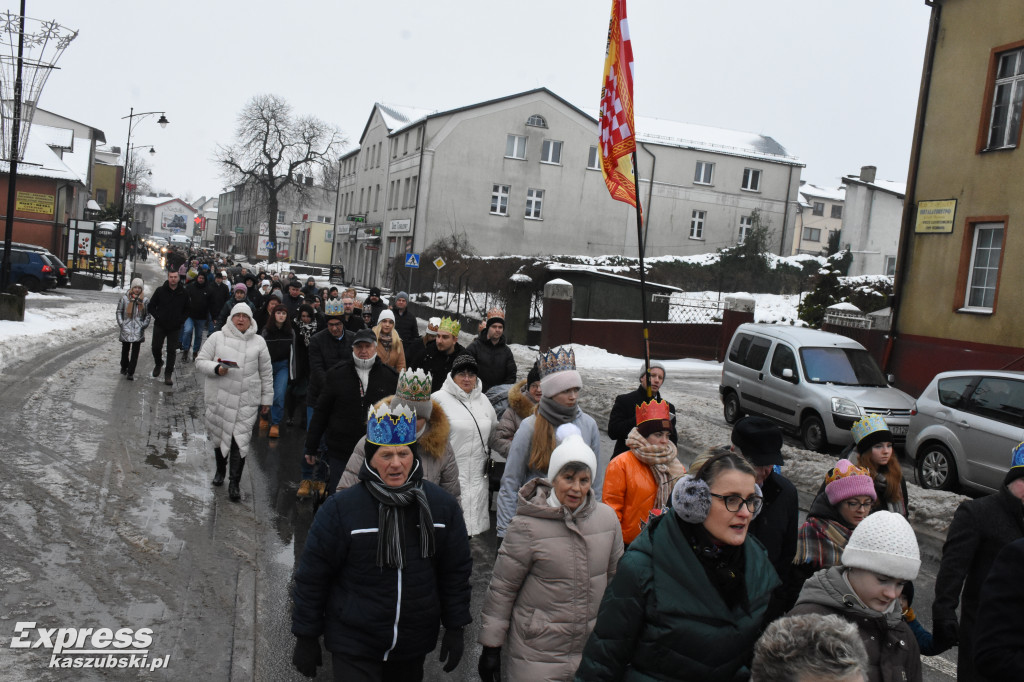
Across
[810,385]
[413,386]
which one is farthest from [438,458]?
[810,385]

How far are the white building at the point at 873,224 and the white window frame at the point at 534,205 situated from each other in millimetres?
16457

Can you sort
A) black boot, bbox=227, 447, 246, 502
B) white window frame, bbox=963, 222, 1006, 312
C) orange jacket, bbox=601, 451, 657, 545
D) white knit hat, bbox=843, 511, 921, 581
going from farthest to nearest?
white window frame, bbox=963, 222, 1006, 312 → black boot, bbox=227, 447, 246, 502 → orange jacket, bbox=601, 451, 657, 545 → white knit hat, bbox=843, 511, 921, 581

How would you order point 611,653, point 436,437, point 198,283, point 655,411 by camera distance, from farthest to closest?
point 198,283 → point 436,437 → point 655,411 → point 611,653

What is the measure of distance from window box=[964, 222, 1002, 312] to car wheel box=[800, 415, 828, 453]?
534cm

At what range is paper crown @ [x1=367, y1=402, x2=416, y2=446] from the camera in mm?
3791

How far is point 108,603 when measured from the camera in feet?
18.3

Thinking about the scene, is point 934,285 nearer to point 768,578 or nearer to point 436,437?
point 436,437

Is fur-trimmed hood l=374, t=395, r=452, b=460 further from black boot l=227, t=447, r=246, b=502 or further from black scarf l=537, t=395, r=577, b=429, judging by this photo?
black boot l=227, t=447, r=246, b=502

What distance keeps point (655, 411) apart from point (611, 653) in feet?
7.24

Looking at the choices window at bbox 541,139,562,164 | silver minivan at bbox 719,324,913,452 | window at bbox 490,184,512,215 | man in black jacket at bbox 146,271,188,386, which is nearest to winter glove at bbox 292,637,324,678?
silver minivan at bbox 719,324,913,452

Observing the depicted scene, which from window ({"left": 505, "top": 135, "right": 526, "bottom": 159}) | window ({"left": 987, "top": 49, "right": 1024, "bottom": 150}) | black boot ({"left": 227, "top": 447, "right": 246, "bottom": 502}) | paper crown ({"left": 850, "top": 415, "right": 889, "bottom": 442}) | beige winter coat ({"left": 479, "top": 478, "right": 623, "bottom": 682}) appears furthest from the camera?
window ({"left": 505, "top": 135, "right": 526, "bottom": 159})

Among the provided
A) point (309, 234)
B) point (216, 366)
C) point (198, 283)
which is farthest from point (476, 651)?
point (309, 234)

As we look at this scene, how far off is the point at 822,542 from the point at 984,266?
15.5m

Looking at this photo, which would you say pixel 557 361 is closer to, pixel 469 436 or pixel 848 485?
pixel 469 436
